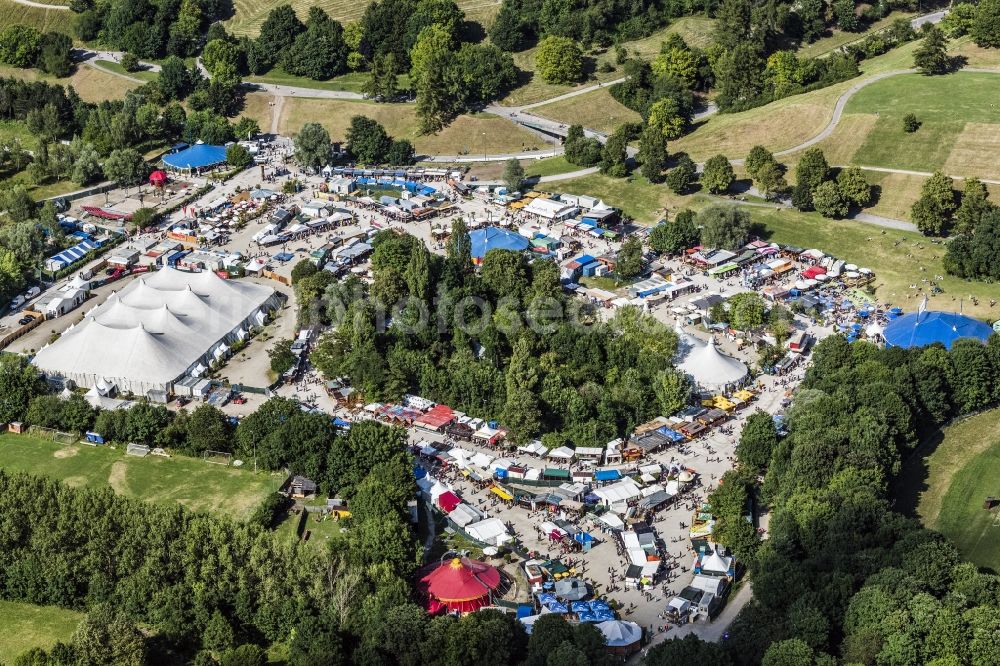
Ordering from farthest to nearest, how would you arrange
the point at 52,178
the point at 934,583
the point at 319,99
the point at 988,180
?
the point at 319,99
the point at 52,178
the point at 988,180
the point at 934,583

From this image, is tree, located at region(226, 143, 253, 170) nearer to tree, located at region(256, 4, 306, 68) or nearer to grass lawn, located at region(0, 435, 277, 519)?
tree, located at region(256, 4, 306, 68)

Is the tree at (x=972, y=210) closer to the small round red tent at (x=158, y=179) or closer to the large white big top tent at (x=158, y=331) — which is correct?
the large white big top tent at (x=158, y=331)

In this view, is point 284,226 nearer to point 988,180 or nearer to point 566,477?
point 566,477

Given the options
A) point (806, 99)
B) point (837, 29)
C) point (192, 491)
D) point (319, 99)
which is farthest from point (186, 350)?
point (837, 29)

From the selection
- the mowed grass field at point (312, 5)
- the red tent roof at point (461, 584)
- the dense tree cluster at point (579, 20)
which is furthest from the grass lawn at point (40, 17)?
the red tent roof at point (461, 584)

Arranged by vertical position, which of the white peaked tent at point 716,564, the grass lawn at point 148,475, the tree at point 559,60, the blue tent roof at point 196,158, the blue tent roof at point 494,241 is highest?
the tree at point 559,60

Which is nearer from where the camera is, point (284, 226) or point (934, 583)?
point (934, 583)

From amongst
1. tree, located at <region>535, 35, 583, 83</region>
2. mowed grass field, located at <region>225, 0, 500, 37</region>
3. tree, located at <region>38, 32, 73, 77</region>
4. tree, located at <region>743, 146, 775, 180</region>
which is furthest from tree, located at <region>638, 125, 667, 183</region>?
tree, located at <region>38, 32, 73, 77</region>

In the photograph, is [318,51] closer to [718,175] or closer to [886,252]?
[718,175]
